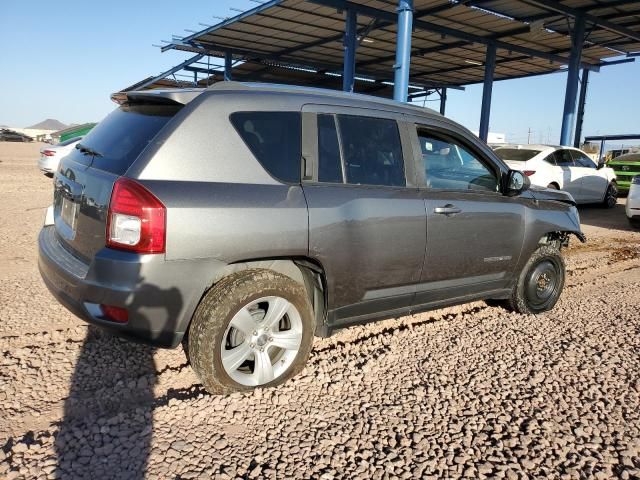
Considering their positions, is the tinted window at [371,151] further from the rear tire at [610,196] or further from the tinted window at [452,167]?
the rear tire at [610,196]

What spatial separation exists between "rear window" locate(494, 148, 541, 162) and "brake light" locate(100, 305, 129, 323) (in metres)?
10.3

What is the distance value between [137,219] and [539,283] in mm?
3750

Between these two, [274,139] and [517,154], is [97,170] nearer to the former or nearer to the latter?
[274,139]

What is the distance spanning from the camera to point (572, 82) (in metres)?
16.7

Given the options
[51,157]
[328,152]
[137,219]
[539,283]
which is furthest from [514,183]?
[51,157]

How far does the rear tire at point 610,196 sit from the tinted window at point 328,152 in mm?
12791

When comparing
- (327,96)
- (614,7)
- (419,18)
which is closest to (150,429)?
(327,96)

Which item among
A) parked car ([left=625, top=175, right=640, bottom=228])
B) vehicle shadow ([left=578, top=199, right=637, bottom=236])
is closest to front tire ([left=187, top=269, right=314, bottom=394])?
parked car ([left=625, top=175, right=640, bottom=228])

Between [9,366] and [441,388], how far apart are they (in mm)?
2850

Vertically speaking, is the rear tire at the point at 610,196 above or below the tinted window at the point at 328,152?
below

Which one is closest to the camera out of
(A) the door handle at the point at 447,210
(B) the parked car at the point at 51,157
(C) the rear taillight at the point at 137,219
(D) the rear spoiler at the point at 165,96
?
(C) the rear taillight at the point at 137,219

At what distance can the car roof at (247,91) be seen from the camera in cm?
291

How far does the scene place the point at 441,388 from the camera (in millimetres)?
3207

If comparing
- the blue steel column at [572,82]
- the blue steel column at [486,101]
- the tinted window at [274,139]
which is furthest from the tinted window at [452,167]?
the blue steel column at [486,101]
